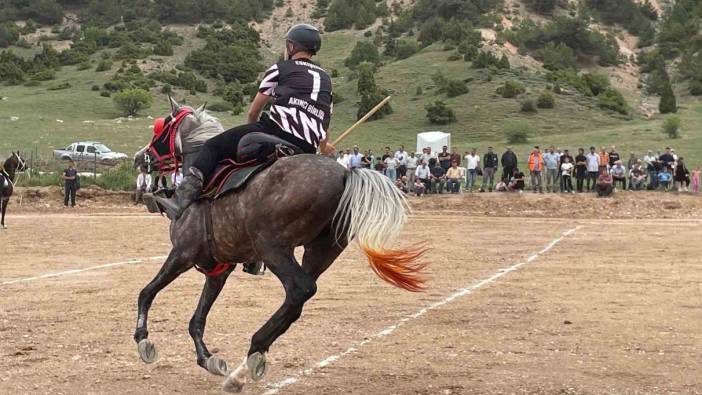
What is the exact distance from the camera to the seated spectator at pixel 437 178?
36.7 meters

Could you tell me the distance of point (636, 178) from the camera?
3631cm

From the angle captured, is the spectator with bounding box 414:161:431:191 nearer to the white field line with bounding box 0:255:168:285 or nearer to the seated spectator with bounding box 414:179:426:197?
the seated spectator with bounding box 414:179:426:197

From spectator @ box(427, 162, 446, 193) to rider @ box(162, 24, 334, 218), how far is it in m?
29.2

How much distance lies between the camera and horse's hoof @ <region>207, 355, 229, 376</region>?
7.53 metres

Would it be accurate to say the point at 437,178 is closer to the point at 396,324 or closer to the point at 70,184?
the point at 70,184

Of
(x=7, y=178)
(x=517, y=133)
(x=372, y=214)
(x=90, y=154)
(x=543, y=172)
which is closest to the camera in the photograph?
(x=372, y=214)

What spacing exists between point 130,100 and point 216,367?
70886 mm

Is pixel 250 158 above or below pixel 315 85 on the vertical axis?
below

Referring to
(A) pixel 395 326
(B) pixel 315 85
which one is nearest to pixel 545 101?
(A) pixel 395 326

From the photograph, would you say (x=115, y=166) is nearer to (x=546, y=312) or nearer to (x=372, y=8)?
(x=546, y=312)

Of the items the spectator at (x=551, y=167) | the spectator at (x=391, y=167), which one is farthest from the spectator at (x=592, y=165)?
the spectator at (x=391, y=167)

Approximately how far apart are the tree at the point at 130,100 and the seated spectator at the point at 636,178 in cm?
4849

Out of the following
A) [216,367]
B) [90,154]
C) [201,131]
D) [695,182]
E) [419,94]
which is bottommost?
[216,367]

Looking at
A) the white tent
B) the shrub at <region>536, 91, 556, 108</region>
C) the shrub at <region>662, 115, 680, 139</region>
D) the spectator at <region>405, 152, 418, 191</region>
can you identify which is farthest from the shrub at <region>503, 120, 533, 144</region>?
the spectator at <region>405, 152, 418, 191</region>
